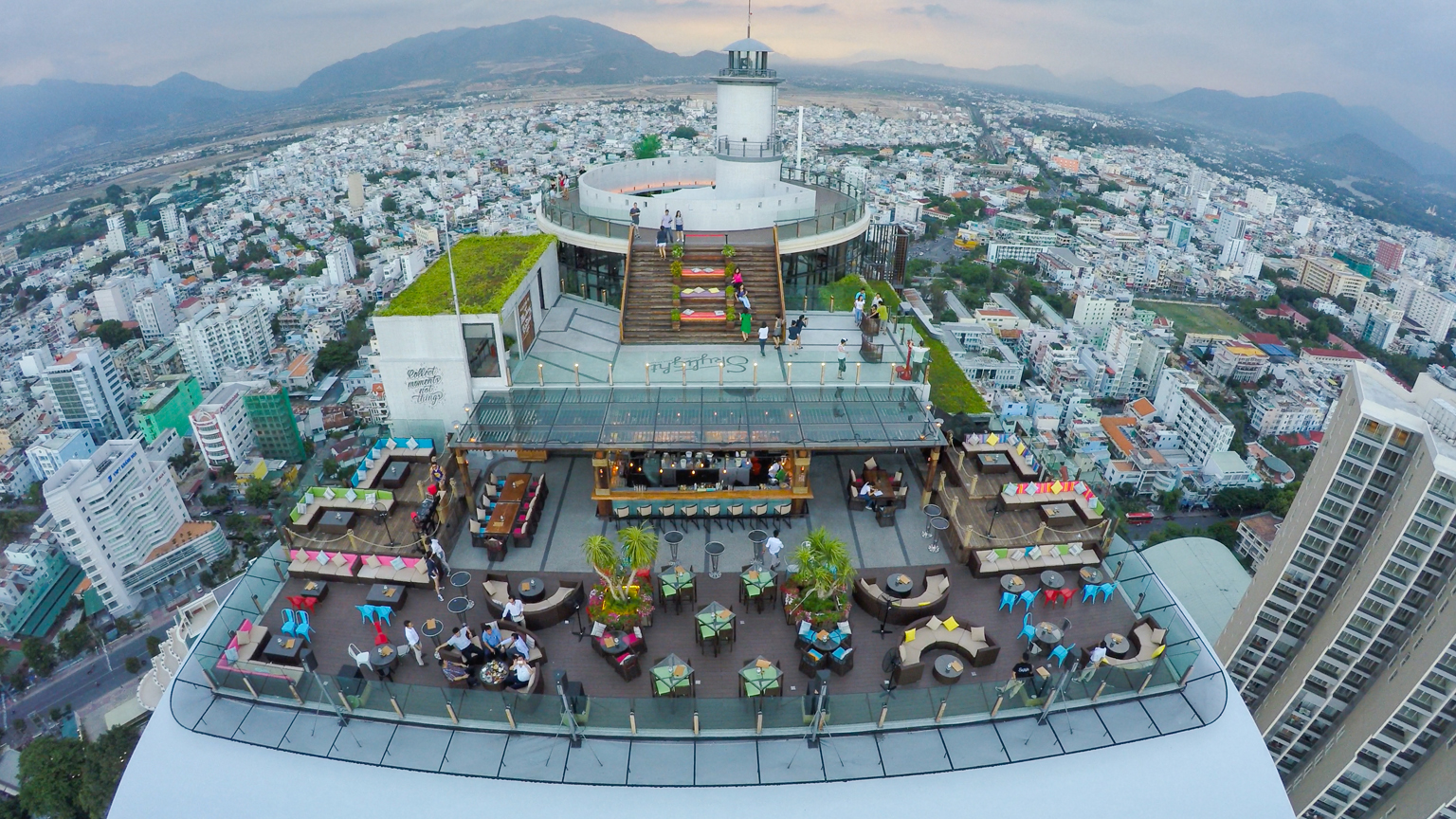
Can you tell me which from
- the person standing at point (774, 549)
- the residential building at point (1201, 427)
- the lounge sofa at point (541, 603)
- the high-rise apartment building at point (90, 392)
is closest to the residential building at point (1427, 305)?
the residential building at point (1201, 427)

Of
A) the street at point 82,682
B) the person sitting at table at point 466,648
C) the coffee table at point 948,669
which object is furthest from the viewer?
the street at point 82,682

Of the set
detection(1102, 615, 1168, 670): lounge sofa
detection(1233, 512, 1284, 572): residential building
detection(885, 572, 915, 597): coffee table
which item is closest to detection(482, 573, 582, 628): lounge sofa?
detection(885, 572, 915, 597): coffee table

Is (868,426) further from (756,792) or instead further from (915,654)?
(756,792)

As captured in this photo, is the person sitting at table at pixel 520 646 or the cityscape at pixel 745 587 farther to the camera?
the person sitting at table at pixel 520 646

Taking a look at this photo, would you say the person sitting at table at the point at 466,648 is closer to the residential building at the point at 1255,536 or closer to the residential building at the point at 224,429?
the residential building at the point at 1255,536

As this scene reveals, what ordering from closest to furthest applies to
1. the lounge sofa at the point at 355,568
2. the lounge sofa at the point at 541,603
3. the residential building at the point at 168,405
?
the lounge sofa at the point at 541,603
the lounge sofa at the point at 355,568
the residential building at the point at 168,405

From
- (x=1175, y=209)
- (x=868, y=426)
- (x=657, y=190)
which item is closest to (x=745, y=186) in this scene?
(x=657, y=190)
